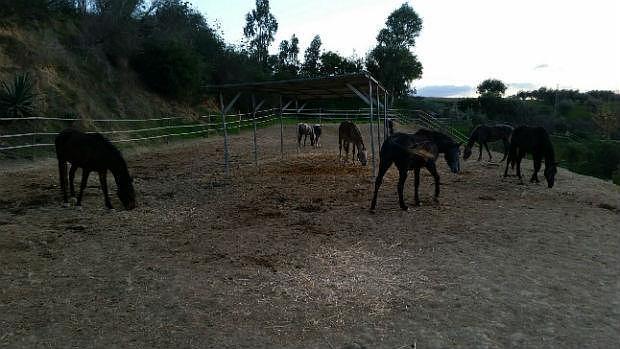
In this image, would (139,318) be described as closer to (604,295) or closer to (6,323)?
(6,323)

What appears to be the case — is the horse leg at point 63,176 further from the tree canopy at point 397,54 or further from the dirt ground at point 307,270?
the tree canopy at point 397,54

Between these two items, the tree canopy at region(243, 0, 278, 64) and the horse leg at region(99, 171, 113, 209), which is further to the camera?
the tree canopy at region(243, 0, 278, 64)

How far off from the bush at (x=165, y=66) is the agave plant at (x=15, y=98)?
12.6 meters

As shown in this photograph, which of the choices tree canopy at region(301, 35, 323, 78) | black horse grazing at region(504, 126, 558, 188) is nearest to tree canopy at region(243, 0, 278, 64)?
tree canopy at region(301, 35, 323, 78)

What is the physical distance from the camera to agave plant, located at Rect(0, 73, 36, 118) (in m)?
14.4

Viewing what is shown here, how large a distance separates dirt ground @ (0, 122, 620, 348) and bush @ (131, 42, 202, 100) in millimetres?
18498

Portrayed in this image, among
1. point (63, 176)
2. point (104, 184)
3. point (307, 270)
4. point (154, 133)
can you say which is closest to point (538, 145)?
point (307, 270)

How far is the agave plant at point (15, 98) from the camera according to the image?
14.4 metres

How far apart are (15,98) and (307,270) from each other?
46.9 feet

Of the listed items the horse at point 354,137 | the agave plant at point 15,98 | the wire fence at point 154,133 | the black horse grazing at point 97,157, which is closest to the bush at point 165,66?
the wire fence at point 154,133

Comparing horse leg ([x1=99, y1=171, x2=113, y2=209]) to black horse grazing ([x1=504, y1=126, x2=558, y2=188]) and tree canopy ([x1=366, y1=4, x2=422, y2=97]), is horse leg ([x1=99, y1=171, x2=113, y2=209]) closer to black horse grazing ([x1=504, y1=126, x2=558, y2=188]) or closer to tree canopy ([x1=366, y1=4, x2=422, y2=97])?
black horse grazing ([x1=504, y1=126, x2=558, y2=188])

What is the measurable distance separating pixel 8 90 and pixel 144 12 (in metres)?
18.5

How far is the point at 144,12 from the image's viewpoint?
30609 millimetres

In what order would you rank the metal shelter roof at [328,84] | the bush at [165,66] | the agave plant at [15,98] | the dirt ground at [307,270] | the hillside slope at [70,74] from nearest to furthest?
the dirt ground at [307,270] < the metal shelter roof at [328,84] < the agave plant at [15,98] < the hillside slope at [70,74] < the bush at [165,66]
